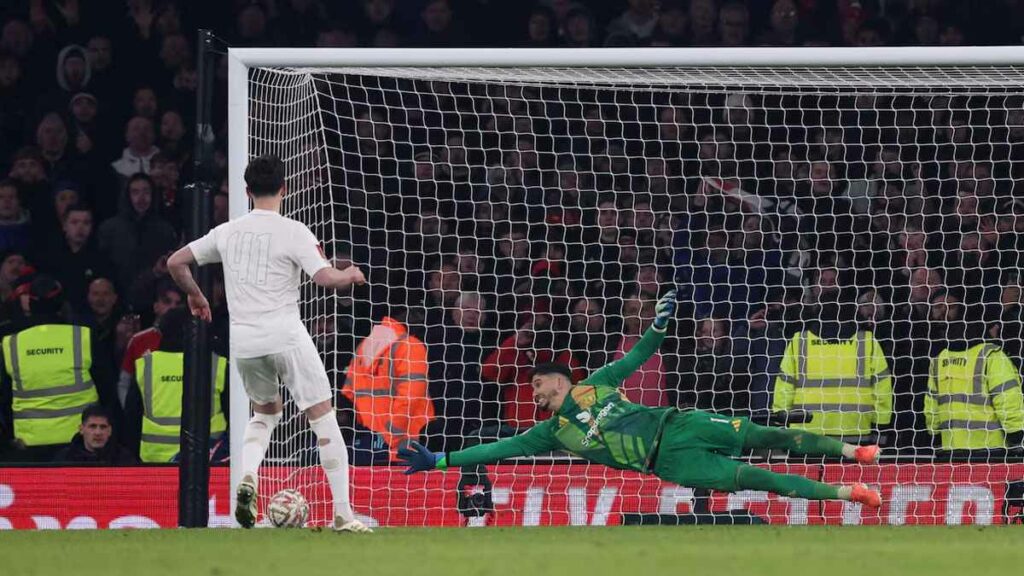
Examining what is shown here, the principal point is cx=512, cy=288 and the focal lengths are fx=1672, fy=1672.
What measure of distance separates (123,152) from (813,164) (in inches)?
204

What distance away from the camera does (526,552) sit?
20.5ft

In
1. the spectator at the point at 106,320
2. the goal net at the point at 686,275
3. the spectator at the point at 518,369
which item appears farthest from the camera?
the spectator at the point at 106,320

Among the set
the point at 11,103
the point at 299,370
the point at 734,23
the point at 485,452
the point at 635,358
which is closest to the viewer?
the point at 299,370

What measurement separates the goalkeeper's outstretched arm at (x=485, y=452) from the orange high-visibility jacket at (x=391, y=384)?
3.64ft

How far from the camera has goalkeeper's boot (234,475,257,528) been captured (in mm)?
6938

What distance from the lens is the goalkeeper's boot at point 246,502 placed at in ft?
22.8

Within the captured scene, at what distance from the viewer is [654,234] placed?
35.0ft

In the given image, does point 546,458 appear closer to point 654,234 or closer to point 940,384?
point 654,234

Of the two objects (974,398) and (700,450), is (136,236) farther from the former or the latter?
(974,398)

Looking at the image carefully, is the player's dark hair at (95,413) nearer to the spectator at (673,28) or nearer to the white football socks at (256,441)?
the white football socks at (256,441)

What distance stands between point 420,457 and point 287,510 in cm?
96

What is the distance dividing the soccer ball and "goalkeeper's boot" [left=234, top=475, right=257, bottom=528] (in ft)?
2.18

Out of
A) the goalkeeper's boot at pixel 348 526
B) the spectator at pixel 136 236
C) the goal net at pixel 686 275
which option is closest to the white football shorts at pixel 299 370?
the goalkeeper's boot at pixel 348 526

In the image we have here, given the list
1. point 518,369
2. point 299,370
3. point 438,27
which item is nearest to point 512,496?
point 518,369
